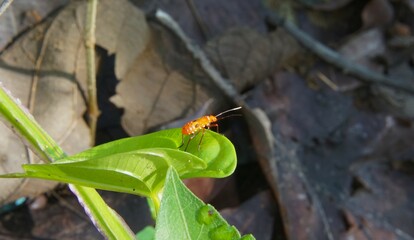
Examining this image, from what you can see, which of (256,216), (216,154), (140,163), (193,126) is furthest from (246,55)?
(140,163)

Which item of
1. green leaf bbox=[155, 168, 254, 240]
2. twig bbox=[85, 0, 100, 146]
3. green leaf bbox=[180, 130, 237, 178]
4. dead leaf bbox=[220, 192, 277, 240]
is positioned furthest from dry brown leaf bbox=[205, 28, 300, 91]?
green leaf bbox=[155, 168, 254, 240]

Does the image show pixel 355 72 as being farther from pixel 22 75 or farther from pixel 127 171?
pixel 127 171

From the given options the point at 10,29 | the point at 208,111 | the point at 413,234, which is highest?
the point at 10,29

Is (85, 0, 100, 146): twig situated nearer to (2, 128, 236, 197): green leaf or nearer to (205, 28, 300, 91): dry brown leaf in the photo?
(205, 28, 300, 91): dry brown leaf

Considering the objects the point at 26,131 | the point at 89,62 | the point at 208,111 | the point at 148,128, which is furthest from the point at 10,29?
the point at 26,131

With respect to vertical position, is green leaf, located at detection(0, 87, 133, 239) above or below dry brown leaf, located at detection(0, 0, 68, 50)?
above

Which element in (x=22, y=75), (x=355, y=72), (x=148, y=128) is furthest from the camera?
(x=355, y=72)
